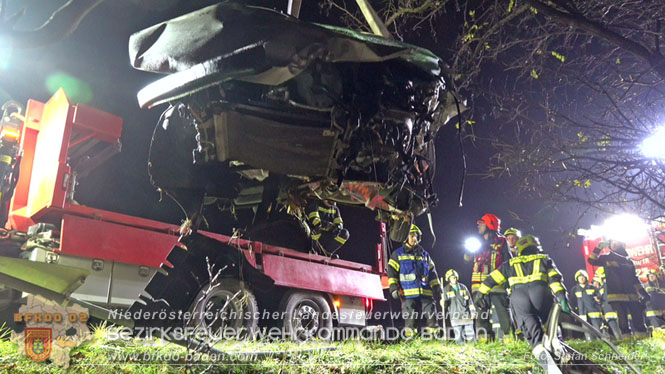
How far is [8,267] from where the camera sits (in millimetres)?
2523

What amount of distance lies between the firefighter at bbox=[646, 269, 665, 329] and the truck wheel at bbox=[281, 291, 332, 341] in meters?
9.45

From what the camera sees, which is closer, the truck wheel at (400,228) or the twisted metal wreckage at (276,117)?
the twisted metal wreckage at (276,117)

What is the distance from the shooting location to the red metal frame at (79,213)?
16.5 ft

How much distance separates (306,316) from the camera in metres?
6.89

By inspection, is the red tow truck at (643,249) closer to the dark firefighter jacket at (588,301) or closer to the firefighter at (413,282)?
the dark firefighter jacket at (588,301)

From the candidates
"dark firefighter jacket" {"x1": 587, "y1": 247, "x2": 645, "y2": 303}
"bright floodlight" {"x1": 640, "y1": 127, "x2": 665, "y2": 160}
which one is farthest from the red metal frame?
"dark firefighter jacket" {"x1": 587, "y1": 247, "x2": 645, "y2": 303}

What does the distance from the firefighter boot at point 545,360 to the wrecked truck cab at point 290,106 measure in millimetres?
2678

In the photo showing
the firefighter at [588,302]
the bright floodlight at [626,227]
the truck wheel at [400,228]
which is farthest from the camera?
the bright floodlight at [626,227]

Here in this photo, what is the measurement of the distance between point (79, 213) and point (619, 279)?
1056 centimetres

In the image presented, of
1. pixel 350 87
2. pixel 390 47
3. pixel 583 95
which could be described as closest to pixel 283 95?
pixel 350 87

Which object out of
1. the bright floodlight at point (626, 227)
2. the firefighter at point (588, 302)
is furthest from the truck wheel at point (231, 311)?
the bright floodlight at point (626, 227)

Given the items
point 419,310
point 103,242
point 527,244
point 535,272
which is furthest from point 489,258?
point 103,242

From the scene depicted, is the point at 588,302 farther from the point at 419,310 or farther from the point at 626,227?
the point at 626,227

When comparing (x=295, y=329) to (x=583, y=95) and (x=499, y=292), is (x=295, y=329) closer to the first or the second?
(x=499, y=292)
